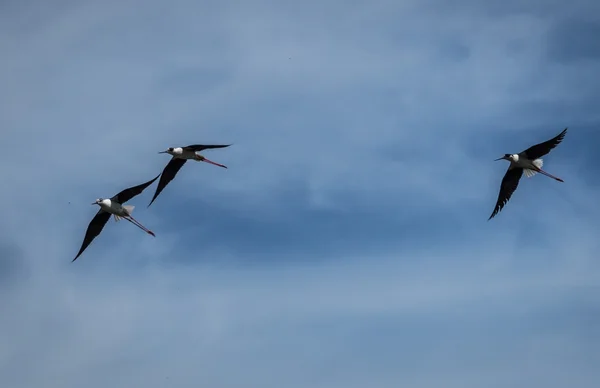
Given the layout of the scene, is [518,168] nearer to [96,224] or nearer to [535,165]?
[535,165]

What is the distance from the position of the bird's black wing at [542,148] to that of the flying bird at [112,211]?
1453 centimetres

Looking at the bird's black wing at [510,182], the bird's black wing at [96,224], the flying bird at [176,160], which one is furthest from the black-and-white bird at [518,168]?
the bird's black wing at [96,224]

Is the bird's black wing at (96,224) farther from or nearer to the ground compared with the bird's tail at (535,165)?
nearer to the ground

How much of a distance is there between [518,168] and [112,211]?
1628cm

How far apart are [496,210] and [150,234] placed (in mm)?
13565

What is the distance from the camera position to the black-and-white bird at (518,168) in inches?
1330

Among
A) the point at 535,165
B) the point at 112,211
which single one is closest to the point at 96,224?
the point at 112,211

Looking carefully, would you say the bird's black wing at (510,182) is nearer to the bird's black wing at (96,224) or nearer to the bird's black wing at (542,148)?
the bird's black wing at (542,148)

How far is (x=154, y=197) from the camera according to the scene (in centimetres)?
3628

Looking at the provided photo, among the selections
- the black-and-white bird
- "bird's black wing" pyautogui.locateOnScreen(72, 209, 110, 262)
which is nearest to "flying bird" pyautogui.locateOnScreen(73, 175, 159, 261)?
"bird's black wing" pyautogui.locateOnScreen(72, 209, 110, 262)

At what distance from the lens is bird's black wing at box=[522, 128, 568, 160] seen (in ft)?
108

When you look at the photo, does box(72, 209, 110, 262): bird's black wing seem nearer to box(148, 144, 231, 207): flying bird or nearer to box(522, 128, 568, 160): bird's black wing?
box(148, 144, 231, 207): flying bird

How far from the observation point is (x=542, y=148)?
33438 millimetres

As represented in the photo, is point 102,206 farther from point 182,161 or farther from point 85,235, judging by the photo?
point 182,161
